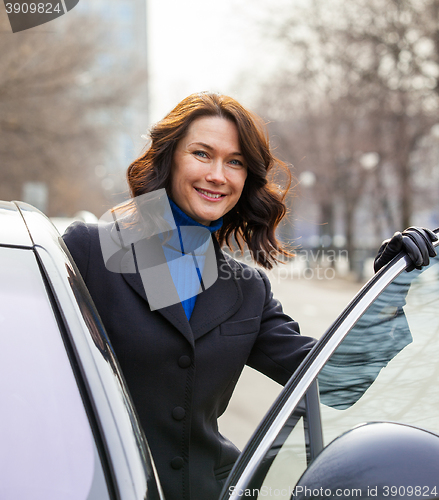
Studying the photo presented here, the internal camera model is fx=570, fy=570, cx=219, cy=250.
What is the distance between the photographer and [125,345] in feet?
6.06

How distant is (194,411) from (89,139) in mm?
24720

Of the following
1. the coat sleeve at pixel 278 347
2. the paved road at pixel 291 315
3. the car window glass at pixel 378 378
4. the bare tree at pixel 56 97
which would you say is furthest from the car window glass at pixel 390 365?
the bare tree at pixel 56 97

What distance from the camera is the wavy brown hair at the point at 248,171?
7.36 feet

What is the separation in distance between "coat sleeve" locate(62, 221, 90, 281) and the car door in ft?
2.98

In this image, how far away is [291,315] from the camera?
12.5 metres

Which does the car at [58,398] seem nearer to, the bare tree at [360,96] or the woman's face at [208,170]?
the woman's face at [208,170]

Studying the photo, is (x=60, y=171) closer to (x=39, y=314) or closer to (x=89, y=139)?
(x=89, y=139)

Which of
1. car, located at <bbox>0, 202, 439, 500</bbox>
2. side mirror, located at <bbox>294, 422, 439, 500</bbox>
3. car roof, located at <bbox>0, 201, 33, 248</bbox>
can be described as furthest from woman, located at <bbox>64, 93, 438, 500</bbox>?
side mirror, located at <bbox>294, 422, 439, 500</bbox>

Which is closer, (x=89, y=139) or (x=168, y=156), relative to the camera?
(x=168, y=156)

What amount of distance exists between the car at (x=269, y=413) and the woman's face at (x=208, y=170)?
28.2 inches

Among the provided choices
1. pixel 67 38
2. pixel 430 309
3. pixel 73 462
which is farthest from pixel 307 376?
pixel 67 38

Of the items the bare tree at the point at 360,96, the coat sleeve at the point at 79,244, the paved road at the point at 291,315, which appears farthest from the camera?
the bare tree at the point at 360,96

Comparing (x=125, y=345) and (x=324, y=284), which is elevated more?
(x=125, y=345)

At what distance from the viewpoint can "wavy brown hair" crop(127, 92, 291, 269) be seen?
7.36 feet
